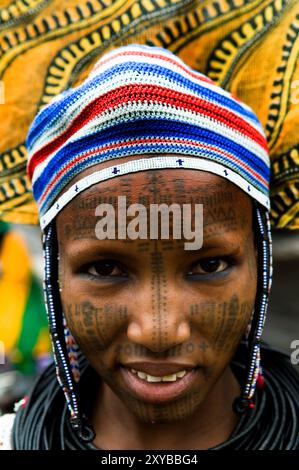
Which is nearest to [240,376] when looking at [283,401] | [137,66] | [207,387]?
[283,401]

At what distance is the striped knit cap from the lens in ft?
4.82

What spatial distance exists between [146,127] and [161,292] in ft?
1.35

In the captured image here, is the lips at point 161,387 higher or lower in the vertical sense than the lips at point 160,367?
lower

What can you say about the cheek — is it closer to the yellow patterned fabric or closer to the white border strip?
the white border strip

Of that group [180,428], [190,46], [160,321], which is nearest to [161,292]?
[160,321]

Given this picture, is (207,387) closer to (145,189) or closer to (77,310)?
(77,310)

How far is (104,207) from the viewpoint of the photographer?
1485 millimetres

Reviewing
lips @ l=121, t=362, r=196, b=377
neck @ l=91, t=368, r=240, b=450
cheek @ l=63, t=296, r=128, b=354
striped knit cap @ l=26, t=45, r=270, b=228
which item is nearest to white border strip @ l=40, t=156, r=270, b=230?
striped knit cap @ l=26, t=45, r=270, b=228

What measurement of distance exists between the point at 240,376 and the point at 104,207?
2.73ft

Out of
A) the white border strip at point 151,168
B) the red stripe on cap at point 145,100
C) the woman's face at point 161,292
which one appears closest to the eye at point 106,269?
the woman's face at point 161,292

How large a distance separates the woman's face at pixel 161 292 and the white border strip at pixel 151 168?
0.05ft

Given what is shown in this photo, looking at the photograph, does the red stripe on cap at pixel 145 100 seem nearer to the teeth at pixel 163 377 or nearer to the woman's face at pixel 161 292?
the woman's face at pixel 161 292

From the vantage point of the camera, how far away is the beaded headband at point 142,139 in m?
1.47
